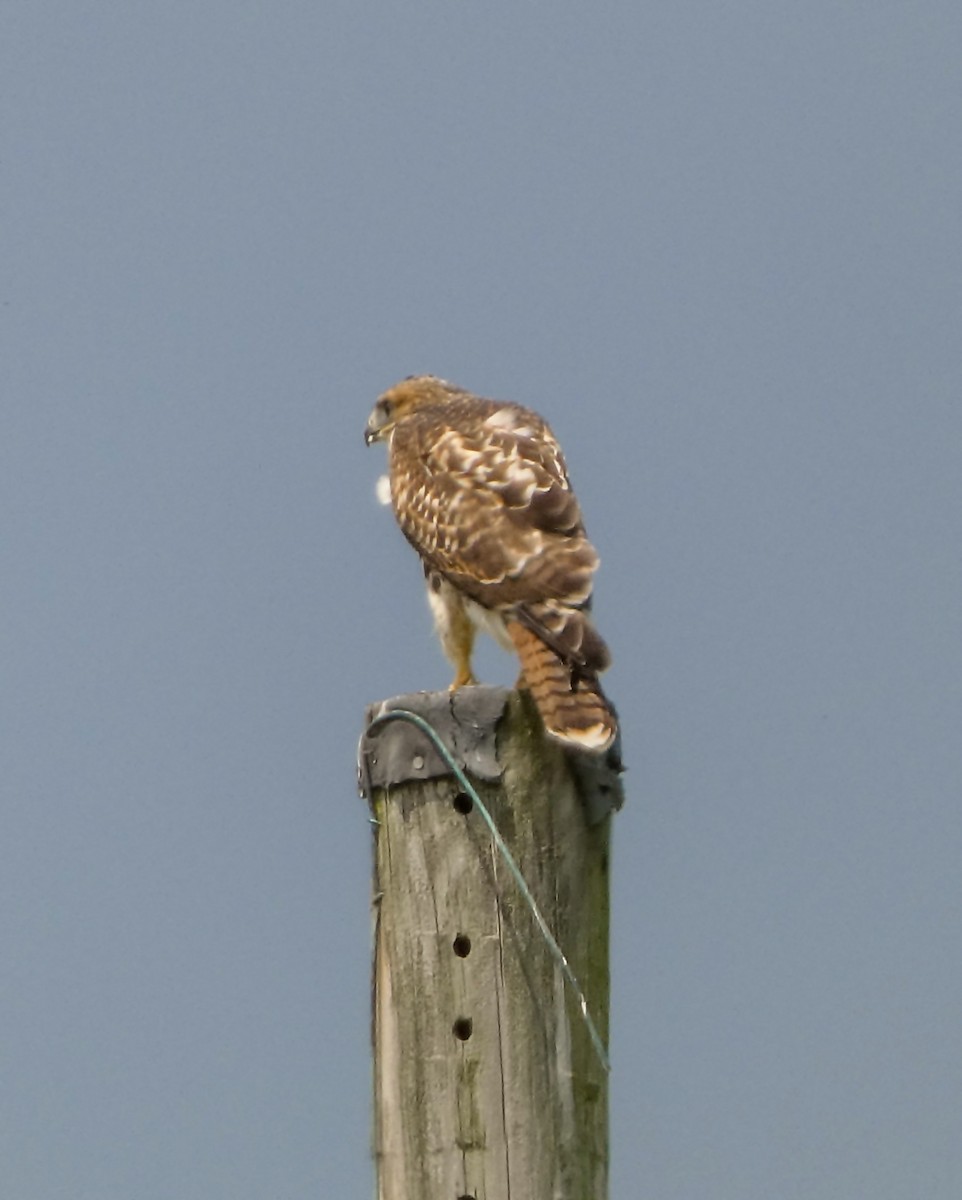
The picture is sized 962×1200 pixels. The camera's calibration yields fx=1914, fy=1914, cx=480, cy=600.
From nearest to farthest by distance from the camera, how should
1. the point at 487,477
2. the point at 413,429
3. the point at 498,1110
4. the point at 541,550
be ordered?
1. the point at 498,1110
2. the point at 541,550
3. the point at 487,477
4. the point at 413,429

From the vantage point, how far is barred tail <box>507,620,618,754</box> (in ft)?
14.0

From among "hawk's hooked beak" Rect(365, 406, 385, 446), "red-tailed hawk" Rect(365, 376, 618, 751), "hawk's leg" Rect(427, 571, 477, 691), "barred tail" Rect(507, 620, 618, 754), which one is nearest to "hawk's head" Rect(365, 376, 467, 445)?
"hawk's hooked beak" Rect(365, 406, 385, 446)

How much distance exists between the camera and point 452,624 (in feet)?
21.1

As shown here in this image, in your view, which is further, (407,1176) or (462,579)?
(462,579)

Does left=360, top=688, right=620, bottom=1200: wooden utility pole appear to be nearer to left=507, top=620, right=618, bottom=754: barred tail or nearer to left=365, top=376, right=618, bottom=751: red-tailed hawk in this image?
left=507, top=620, right=618, bottom=754: barred tail

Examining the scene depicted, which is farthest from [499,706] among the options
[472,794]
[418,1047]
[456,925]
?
[418,1047]

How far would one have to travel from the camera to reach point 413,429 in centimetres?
728

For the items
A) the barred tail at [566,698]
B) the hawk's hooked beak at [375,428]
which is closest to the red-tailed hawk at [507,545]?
the barred tail at [566,698]

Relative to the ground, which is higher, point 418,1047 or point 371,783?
point 371,783

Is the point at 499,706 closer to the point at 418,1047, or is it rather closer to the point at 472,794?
the point at 472,794

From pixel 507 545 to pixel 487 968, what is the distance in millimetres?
2126

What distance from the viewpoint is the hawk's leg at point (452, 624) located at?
6.38m

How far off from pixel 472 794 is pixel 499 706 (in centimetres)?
22

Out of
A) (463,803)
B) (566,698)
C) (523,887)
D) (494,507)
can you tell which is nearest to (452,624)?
(494,507)
